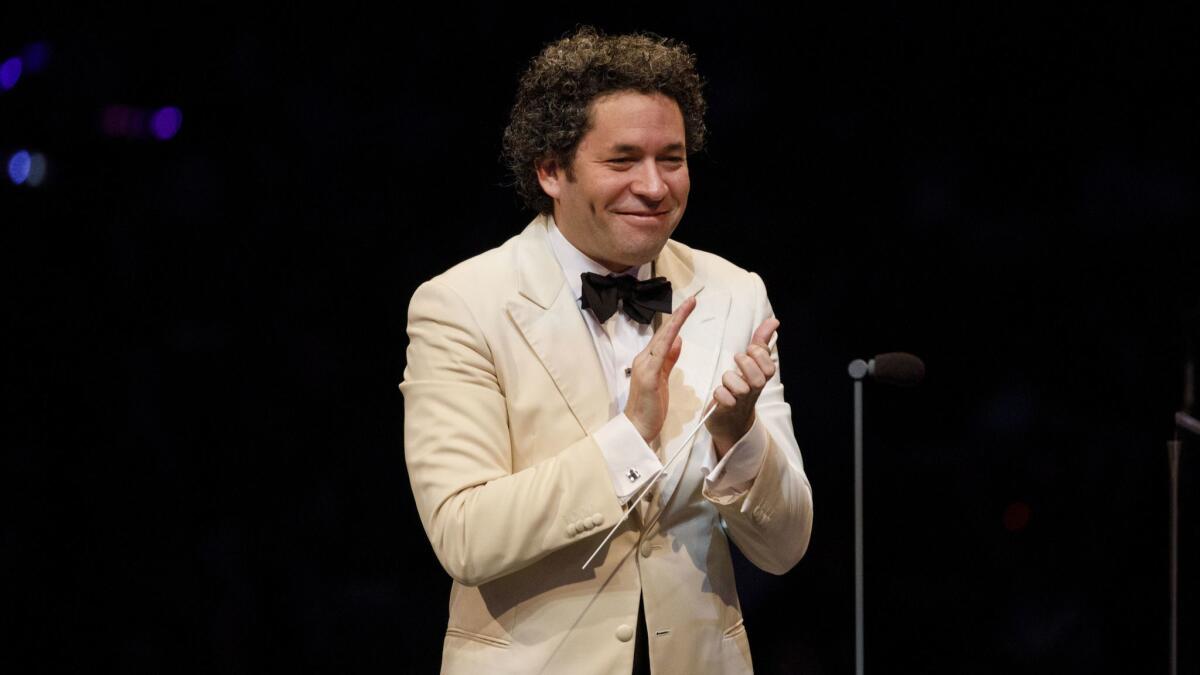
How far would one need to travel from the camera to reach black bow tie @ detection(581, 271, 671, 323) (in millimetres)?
2115

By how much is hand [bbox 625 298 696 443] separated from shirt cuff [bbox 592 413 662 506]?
0.02 meters

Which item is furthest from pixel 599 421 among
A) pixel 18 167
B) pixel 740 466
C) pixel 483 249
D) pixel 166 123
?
pixel 18 167

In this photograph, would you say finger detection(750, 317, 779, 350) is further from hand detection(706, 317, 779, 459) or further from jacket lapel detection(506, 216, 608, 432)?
jacket lapel detection(506, 216, 608, 432)

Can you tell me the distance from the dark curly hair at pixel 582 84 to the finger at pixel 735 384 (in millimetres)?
448

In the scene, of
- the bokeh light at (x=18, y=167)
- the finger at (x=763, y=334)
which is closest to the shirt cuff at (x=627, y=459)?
the finger at (x=763, y=334)

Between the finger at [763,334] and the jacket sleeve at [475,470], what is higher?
the finger at [763,334]

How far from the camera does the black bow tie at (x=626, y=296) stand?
2.12 meters

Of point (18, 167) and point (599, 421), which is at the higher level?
point (18, 167)

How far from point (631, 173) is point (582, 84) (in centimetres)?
17

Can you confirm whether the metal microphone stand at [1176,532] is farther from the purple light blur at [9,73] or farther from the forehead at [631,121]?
the purple light blur at [9,73]

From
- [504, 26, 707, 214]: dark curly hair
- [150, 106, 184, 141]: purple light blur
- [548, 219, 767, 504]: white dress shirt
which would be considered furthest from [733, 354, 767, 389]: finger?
[150, 106, 184, 141]: purple light blur

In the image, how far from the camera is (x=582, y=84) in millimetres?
2115

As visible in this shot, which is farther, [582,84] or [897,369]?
[897,369]

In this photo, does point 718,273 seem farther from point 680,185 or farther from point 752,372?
point 752,372
